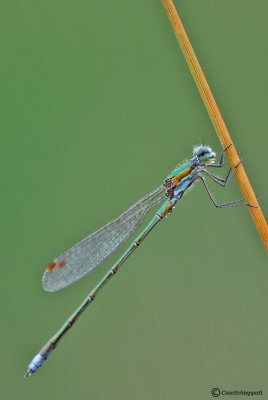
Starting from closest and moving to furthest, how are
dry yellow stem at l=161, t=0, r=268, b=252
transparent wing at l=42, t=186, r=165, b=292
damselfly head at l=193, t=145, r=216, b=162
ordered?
dry yellow stem at l=161, t=0, r=268, b=252 < damselfly head at l=193, t=145, r=216, b=162 < transparent wing at l=42, t=186, r=165, b=292

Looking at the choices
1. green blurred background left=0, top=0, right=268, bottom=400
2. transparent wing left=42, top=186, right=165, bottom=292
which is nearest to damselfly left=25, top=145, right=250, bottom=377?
transparent wing left=42, top=186, right=165, bottom=292

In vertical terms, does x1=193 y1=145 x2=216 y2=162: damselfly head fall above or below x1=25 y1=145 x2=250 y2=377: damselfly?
above

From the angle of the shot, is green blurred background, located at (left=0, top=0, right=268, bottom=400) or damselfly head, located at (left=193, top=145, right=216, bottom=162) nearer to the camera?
damselfly head, located at (left=193, top=145, right=216, bottom=162)

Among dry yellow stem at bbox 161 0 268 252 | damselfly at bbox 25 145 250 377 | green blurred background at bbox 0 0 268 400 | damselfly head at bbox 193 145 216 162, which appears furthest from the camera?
green blurred background at bbox 0 0 268 400

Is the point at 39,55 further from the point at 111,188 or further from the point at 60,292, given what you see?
the point at 60,292

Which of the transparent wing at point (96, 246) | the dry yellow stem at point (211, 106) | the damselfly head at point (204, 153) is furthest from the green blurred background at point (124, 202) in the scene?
the dry yellow stem at point (211, 106)

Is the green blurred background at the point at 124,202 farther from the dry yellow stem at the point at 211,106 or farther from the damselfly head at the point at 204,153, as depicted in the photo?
the dry yellow stem at the point at 211,106

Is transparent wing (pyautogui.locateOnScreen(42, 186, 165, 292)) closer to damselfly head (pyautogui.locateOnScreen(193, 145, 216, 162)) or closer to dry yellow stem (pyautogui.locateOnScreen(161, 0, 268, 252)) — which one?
damselfly head (pyautogui.locateOnScreen(193, 145, 216, 162))
